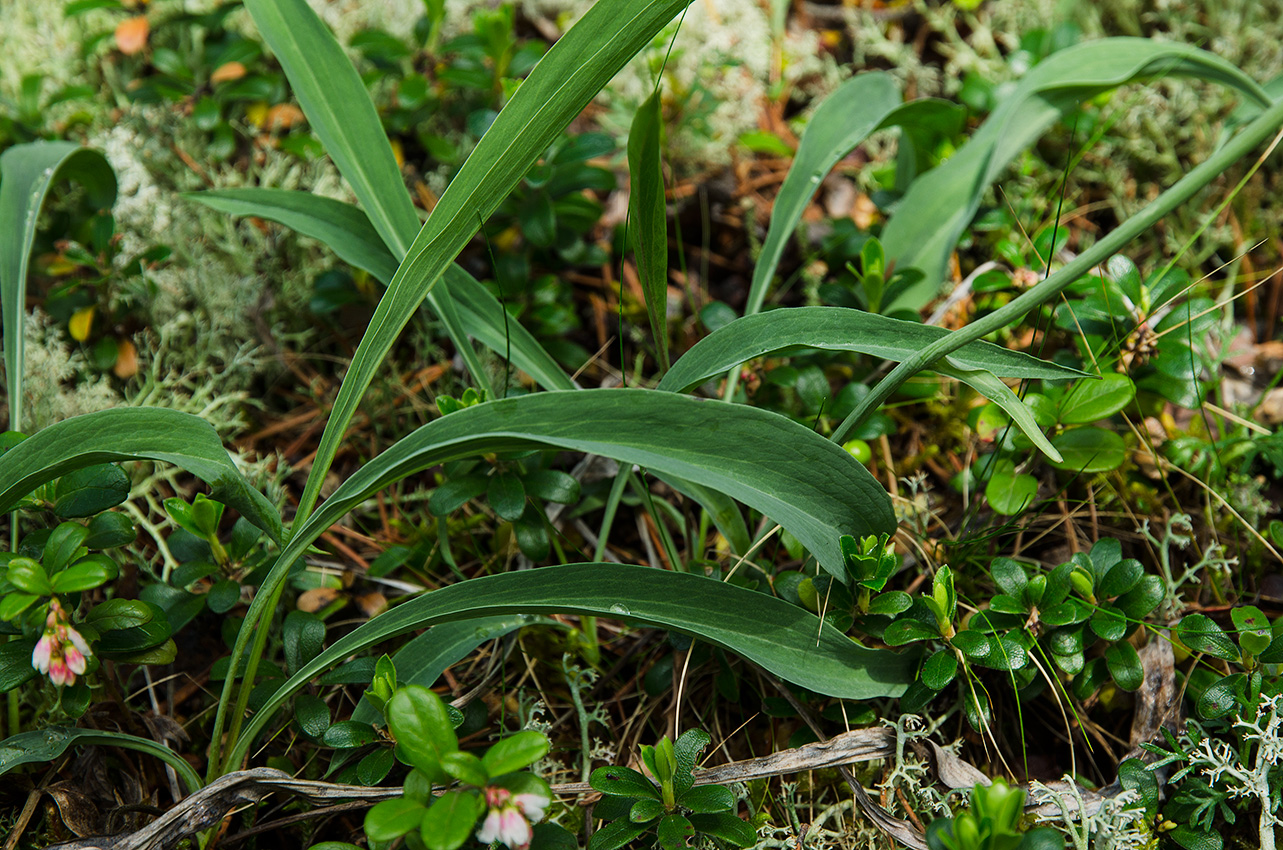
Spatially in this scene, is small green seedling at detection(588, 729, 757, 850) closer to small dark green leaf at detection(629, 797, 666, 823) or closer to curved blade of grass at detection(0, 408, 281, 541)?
small dark green leaf at detection(629, 797, 666, 823)

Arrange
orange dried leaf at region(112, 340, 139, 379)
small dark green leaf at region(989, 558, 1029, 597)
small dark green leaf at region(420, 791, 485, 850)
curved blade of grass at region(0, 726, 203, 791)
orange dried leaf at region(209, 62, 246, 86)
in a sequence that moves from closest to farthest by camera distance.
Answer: small dark green leaf at region(420, 791, 485, 850), curved blade of grass at region(0, 726, 203, 791), small dark green leaf at region(989, 558, 1029, 597), orange dried leaf at region(112, 340, 139, 379), orange dried leaf at region(209, 62, 246, 86)

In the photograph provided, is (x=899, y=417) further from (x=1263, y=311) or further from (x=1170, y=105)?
(x=1170, y=105)

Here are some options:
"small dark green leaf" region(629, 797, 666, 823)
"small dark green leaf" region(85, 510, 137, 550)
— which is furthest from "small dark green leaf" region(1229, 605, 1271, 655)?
"small dark green leaf" region(85, 510, 137, 550)

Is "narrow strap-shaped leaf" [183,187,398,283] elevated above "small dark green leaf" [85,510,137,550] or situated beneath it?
elevated above

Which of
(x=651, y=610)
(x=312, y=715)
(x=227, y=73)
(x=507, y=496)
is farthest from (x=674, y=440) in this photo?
(x=227, y=73)

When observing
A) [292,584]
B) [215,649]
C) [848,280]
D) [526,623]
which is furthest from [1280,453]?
[215,649]

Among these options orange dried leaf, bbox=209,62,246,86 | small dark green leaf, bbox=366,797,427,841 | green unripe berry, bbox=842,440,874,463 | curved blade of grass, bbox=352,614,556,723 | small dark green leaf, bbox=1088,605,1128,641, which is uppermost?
orange dried leaf, bbox=209,62,246,86
